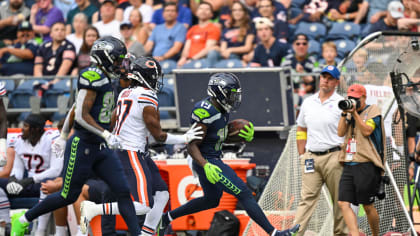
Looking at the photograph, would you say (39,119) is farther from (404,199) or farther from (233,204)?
(404,199)

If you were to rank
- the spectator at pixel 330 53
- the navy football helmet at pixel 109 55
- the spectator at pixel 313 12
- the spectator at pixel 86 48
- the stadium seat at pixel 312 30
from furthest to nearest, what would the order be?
the spectator at pixel 313 12, the stadium seat at pixel 312 30, the spectator at pixel 86 48, the spectator at pixel 330 53, the navy football helmet at pixel 109 55

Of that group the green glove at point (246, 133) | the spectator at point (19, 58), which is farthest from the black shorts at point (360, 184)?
the spectator at point (19, 58)

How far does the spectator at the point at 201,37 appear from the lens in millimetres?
12680

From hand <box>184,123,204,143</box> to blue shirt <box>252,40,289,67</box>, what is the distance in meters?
4.08

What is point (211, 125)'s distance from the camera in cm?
792

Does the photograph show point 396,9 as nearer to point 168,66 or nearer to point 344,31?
point 344,31

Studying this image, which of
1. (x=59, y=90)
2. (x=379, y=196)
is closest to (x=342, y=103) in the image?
(x=379, y=196)

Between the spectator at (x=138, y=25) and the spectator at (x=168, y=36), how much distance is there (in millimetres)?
186

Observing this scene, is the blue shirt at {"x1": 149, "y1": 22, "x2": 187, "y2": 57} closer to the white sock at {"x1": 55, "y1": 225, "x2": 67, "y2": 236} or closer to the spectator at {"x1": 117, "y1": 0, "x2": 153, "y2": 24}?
the spectator at {"x1": 117, "y1": 0, "x2": 153, "y2": 24}

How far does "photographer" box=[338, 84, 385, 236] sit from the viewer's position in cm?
846

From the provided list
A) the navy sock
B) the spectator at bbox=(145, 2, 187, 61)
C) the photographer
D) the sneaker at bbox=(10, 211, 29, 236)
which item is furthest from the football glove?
the spectator at bbox=(145, 2, 187, 61)

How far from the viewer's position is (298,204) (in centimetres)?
918

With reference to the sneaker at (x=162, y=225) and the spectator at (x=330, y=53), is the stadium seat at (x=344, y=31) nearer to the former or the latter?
the spectator at (x=330, y=53)

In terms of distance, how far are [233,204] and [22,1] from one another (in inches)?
302
